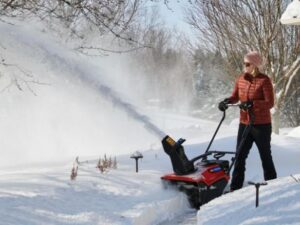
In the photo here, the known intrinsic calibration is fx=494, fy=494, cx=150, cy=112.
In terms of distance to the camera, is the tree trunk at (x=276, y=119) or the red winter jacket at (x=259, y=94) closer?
the red winter jacket at (x=259, y=94)

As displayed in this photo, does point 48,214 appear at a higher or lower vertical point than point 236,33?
lower

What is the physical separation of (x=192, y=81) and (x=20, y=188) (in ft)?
107

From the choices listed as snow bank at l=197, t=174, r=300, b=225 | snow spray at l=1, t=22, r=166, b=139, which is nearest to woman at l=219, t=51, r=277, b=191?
snow bank at l=197, t=174, r=300, b=225

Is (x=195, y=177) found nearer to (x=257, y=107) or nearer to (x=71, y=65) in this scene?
(x=257, y=107)

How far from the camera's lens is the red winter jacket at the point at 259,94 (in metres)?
5.78

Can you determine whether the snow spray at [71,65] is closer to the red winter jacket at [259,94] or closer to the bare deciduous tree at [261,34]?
the red winter jacket at [259,94]

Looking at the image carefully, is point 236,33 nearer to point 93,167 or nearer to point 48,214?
point 93,167

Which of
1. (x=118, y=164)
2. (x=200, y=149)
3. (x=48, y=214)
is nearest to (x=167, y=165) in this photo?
(x=118, y=164)

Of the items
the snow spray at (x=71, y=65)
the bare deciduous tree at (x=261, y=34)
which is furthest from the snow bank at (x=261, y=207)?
the bare deciduous tree at (x=261, y=34)

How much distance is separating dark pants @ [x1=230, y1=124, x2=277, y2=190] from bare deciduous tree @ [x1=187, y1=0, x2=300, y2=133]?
7805 mm

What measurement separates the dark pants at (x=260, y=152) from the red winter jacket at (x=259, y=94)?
11 centimetres

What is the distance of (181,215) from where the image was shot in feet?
18.6

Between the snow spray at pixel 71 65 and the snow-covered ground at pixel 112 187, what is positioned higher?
the snow spray at pixel 71 65

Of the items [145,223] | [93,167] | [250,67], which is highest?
[250,67]
